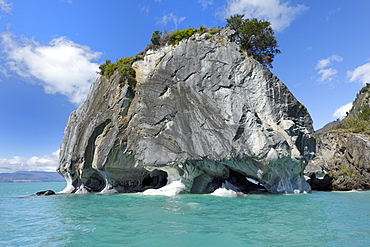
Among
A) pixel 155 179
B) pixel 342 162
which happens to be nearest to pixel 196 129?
pixel 155 179

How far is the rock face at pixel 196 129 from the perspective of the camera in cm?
2375

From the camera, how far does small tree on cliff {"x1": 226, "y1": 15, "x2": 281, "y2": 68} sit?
3117 centimetres

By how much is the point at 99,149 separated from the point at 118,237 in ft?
65.1

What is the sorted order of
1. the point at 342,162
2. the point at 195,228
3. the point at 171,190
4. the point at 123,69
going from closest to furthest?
1. the point at 195,228
2. the point at 171,190
3. the point at 123,69
4. the point at 342,162

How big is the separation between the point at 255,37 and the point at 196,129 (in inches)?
613

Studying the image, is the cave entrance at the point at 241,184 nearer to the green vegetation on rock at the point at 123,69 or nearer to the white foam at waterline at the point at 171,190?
the white foam at waterline at the point at 171,190

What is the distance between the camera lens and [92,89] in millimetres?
34156

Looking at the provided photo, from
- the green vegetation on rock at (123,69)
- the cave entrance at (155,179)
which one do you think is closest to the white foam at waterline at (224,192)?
the cave entrance at (155,179)

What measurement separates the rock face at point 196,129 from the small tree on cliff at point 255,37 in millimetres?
3861

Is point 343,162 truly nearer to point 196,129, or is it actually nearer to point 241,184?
point 241,184

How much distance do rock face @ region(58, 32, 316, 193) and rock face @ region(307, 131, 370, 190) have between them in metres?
12.6

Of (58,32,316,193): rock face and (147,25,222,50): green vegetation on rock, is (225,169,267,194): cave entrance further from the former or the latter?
(147,25,222,50): green vegetation on rock

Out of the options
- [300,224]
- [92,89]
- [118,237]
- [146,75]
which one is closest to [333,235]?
[300,224]

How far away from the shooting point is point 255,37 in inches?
1259
